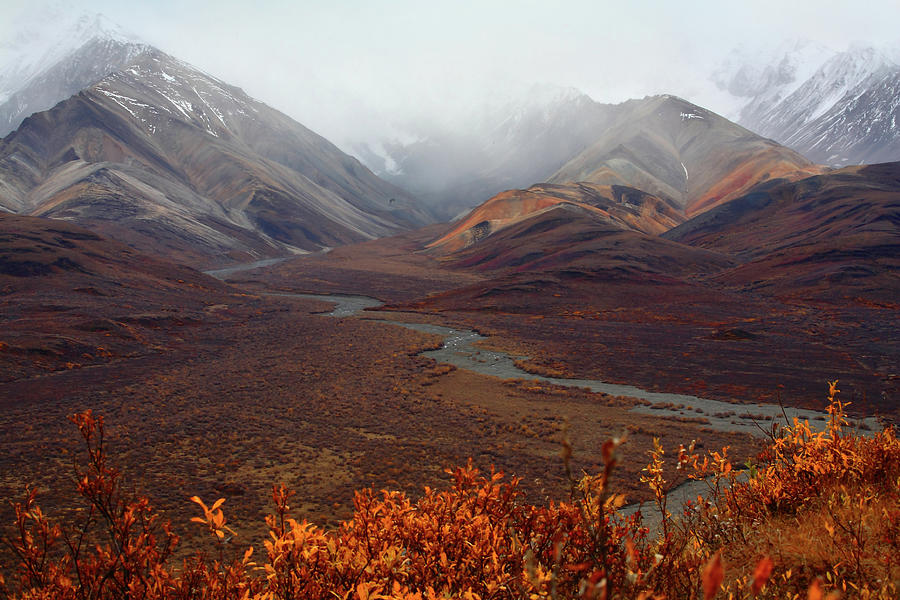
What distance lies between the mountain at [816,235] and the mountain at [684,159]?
17717 mm

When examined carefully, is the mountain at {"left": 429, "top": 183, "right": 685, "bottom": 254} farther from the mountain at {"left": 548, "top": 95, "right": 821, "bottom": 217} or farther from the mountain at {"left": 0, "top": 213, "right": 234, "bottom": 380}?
the mountain at {"left": 0, "top": 213, "right": 234, "bottom": 380}

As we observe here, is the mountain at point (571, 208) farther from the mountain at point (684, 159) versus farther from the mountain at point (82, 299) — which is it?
the mountain at point (82, 299)

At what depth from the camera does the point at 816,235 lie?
63.5 metres

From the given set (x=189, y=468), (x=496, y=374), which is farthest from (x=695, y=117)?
(x=189, y=468)

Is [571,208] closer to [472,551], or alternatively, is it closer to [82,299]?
[82,299]

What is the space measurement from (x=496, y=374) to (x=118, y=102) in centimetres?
16016

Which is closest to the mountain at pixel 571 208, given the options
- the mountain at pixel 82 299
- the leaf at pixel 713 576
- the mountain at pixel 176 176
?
the mountain at pixel 176 176

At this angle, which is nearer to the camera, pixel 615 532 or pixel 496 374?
pixel 615 532

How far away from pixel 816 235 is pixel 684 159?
8728cm

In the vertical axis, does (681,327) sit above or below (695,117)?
below

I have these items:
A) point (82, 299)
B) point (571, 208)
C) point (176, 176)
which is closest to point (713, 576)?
point (82, 299)

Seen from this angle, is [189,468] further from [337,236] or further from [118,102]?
[118,102]

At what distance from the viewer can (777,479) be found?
442 centimetres

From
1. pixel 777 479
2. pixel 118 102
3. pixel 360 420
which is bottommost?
pixel 360 420
